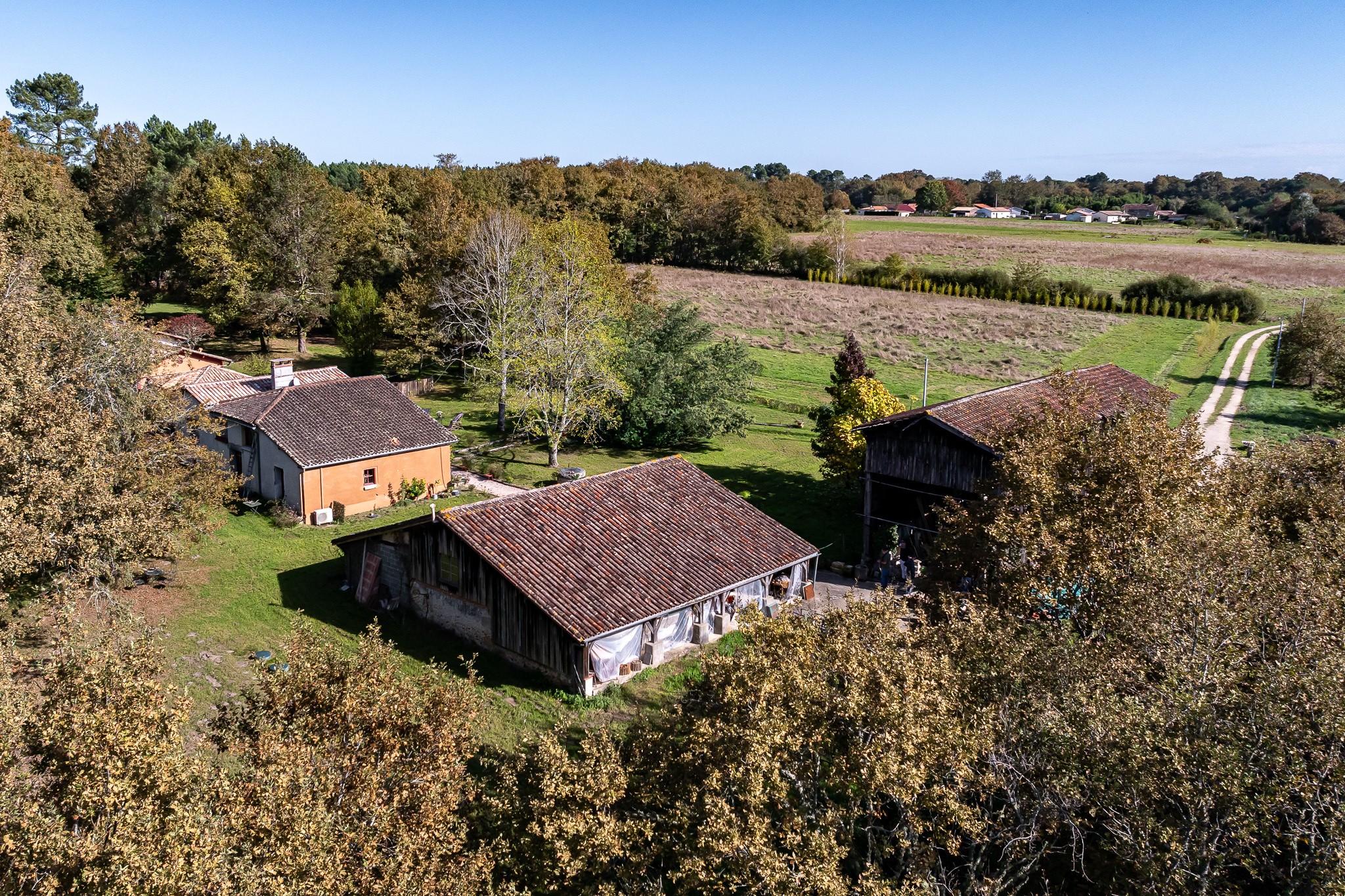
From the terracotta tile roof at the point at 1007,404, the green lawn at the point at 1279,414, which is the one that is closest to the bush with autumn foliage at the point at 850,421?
the terracotta tile roof at the point at 1007,404

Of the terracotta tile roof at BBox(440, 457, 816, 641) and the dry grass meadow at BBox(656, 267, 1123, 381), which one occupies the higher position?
the dry grass meadow at BBox(656, 267, 1123, 381)

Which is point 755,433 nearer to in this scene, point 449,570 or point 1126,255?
point 449,570

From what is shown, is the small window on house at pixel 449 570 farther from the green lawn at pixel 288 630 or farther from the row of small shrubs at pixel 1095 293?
the row of small shrubs at pixel 1095 293

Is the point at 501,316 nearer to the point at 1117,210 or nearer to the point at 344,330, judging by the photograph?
the point at 344,330

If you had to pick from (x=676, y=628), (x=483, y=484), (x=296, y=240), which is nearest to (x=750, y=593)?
(x=676, y=628)

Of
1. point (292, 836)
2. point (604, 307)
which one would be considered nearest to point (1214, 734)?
point (292, 836)

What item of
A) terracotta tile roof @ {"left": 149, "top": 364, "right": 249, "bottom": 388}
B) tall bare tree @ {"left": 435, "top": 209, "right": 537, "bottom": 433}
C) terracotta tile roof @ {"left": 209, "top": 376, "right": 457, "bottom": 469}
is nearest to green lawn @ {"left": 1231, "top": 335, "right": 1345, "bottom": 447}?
tall bare tree @ {"left": 435, "top": 209, "right": 537, "bottom": 433}

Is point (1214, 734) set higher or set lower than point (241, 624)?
higher

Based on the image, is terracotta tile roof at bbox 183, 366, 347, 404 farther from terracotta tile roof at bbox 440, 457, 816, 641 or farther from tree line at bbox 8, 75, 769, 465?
terracotta tile roof at bbox 440, 457, 816, 641
